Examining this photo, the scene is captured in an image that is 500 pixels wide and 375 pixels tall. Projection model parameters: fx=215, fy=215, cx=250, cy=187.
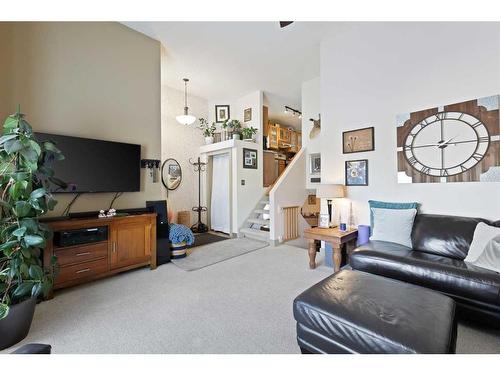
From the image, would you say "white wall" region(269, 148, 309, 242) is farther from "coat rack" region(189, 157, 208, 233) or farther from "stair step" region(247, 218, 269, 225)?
"coat rack" region(189, 157, 208, 233)

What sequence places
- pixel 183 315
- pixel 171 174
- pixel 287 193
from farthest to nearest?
pixel 171 174, pixel 287 193, pixel 183 315

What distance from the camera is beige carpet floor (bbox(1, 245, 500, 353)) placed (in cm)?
155

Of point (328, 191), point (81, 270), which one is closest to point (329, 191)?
point (328, 191)

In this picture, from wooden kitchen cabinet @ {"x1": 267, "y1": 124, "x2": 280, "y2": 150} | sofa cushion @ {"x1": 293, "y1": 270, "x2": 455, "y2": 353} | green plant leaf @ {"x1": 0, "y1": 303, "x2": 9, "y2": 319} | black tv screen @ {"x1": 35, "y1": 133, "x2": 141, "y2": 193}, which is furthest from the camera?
wooden kitchen cabinet @ {"x1": 267, "y1": 124, "x2": 280, "y2": 150}

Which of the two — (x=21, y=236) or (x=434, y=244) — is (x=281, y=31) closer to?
(x=434, y=244)

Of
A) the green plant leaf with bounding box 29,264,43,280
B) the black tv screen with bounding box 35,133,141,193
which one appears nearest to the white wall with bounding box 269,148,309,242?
the black tv screen with bounding box 35,133,141,193

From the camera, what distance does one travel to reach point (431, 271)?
178 cm

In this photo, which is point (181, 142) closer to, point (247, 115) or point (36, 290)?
point (247, 115)

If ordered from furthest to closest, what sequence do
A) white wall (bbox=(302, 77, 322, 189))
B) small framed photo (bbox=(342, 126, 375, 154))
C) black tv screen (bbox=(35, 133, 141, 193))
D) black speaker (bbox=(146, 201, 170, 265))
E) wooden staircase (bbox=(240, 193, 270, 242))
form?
white wall (bbox=(302, 77, 322, 189)) → wooden staircase (bbox=(240, 193, 270, 242)) → black speaker (bbox=(146, 201, 170, 265)) → small framed photo (bbox=(342, 126, 375, 154)) → black tv screen (bbox=(35, 133, 141, 193))

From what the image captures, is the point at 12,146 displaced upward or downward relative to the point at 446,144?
downward

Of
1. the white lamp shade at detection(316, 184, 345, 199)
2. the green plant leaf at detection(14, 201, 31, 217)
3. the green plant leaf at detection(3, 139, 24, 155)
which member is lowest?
the green plant leaf at detection(14, 201, 31, 217)

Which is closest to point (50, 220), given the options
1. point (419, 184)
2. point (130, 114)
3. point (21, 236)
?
point (21, 236)

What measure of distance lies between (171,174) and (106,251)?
8.99ft

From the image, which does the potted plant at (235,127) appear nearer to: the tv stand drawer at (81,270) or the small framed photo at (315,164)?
the small framed photo at (315,164)
